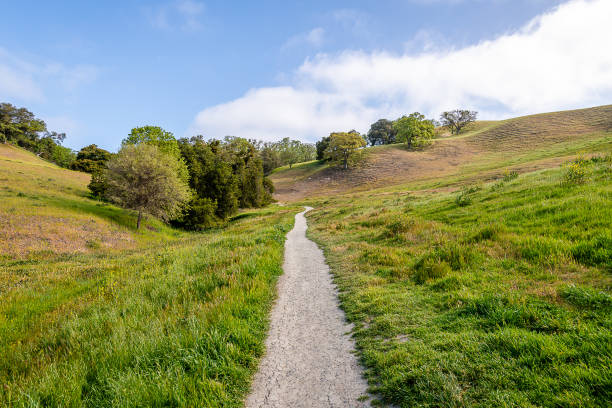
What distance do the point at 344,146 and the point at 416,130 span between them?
29.7 m

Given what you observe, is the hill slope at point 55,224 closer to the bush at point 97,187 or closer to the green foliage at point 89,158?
the bush at point 97,187

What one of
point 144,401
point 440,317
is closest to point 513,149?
point 440,317

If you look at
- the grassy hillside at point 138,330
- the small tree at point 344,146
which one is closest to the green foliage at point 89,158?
the grassy hillside at point 138,330

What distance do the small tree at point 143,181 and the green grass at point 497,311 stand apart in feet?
87.8

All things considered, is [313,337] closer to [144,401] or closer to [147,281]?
[144,401]

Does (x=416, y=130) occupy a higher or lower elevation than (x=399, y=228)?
higher

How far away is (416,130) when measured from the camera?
94.9 m

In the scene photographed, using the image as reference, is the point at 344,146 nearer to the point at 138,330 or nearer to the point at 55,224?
the point at 55,224

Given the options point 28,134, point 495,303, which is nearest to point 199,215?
point 495,303

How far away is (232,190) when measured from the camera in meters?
43.8

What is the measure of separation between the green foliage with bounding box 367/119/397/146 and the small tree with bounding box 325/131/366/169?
5538 centimetres

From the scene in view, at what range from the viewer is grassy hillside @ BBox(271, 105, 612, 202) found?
69.4 m

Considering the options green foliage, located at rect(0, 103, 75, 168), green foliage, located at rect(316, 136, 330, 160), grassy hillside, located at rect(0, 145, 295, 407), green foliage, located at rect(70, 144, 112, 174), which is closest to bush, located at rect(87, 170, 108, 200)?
grassy hillside, located at rect(0, 145, 295, 407)

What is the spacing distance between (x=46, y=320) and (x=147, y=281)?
2570mm
